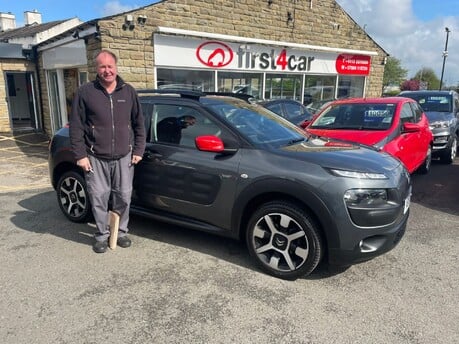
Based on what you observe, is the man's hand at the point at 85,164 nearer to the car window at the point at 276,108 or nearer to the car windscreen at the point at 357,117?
the car windscreen at the point at 357,117

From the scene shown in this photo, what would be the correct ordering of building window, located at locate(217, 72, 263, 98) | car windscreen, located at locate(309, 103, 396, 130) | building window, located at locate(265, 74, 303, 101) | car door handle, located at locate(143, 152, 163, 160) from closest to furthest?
car door handle, located at locate(143, 152, 163, 160), car windscreen, located at locate(309, 103, 396, 130), building window, located at locate(217, 72, 263, 98), building window, located at locate(265, 74, 303, 101)

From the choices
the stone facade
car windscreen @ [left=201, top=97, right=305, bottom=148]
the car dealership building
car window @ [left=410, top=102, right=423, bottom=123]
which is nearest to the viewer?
car windscreen @ [left=201, top=97, right=305, bottom=148]

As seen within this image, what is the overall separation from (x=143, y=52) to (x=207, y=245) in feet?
21.0

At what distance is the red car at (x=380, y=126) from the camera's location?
17.5ft

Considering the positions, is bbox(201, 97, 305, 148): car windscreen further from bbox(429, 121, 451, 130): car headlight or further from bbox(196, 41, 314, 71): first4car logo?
bbox(196, 41, 314, 71): first4car logo

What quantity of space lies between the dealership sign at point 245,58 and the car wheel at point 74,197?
5.46 m

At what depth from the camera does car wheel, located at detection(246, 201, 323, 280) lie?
3.12 metres

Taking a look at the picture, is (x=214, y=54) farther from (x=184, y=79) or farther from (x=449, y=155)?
(x=449, y=155)

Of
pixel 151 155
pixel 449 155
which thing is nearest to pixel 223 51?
pixel 449 155

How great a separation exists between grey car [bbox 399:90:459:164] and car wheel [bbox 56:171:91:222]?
7.33 m

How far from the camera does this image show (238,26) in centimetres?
1105

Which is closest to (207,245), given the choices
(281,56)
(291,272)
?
(291,272)

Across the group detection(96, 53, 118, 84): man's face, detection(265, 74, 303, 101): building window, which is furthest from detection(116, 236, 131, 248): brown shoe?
detection(265, 74, 303, 101): building window

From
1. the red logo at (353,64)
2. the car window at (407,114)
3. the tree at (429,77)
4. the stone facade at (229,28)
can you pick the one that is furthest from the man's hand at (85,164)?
the tree at (429,77)
